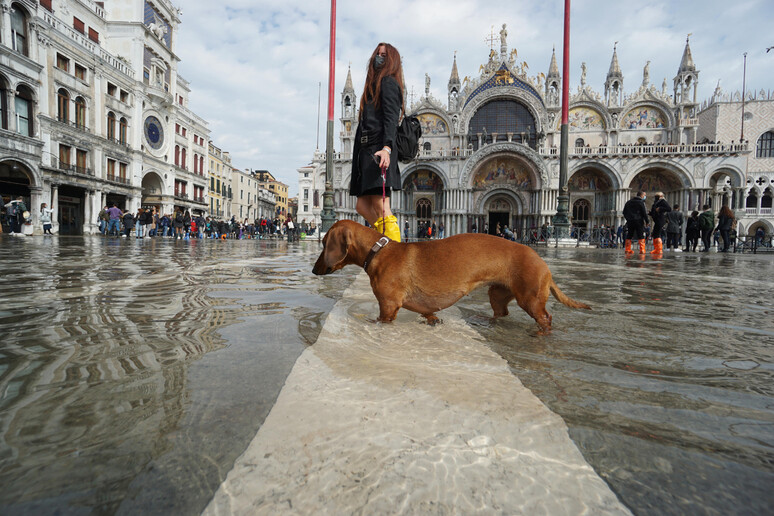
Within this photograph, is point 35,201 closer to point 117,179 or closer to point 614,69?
point 117,179

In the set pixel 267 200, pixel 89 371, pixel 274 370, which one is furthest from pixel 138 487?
pixel 267 200

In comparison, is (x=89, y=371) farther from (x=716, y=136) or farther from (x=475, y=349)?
(x=716, y=136)

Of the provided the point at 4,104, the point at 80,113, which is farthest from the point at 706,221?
the point at 80,113

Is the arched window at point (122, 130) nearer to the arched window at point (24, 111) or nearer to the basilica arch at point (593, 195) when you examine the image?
the arched window at point (24, 111)

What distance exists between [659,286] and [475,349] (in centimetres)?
275

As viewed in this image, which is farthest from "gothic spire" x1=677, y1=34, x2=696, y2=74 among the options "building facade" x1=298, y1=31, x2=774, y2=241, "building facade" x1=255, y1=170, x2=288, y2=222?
"building facade" x1=255, y1=170, x2=288, y2=222

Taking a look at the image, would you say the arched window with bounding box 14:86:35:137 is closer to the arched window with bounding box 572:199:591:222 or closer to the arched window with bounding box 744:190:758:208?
the arched window with bounding box 572:199:591:222

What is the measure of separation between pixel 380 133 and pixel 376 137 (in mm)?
47

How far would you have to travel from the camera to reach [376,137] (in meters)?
2.95

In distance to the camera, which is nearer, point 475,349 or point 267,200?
point 475,349

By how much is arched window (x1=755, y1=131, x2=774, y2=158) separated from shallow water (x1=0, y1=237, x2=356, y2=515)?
46.3 meters

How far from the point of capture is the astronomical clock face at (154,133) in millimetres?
27564

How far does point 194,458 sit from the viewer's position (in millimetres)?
596

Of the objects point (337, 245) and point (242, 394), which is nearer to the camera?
point (242, 394)
